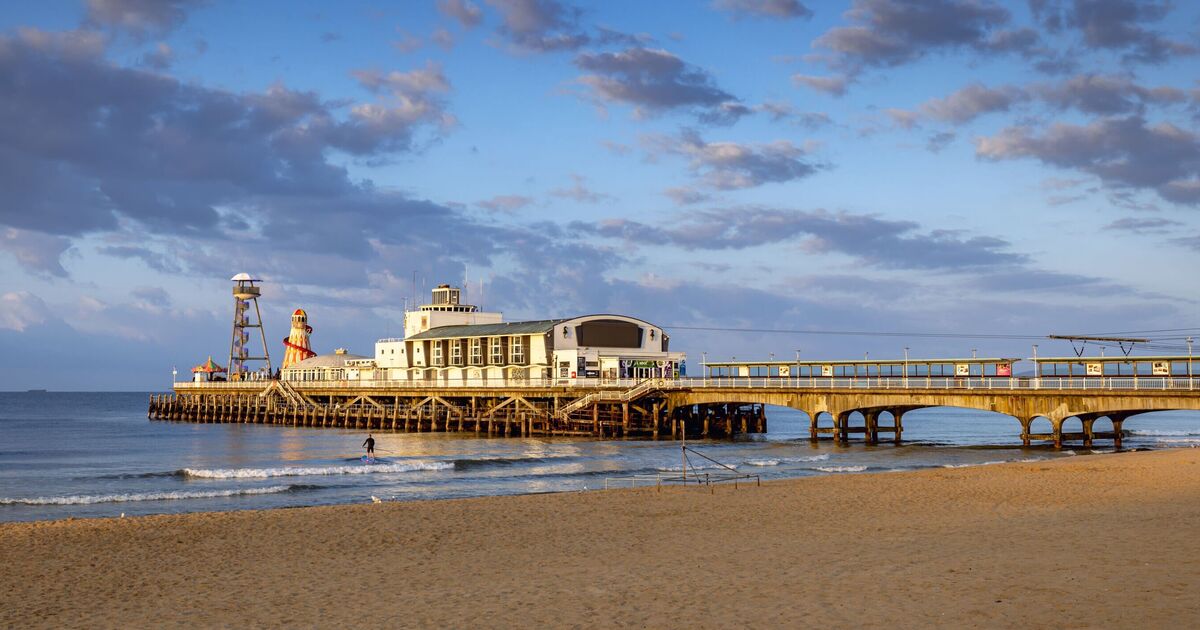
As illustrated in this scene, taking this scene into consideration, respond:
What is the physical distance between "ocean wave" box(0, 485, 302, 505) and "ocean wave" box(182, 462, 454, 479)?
448 cm

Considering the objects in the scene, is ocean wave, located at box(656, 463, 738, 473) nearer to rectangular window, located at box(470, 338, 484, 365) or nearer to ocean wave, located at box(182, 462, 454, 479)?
ocean wave, located at box(182, 462, 454, 479)

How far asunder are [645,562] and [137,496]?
796 inches

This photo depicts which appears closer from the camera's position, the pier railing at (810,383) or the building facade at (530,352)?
the pier railing at (810,383)

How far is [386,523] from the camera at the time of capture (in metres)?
22.8

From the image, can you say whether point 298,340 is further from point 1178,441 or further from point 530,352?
point 1178,441

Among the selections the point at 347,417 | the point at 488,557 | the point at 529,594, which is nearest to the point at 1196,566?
the point at 529,594

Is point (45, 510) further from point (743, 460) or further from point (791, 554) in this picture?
Answer: point (743, 460)

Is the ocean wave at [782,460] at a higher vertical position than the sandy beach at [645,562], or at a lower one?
higher

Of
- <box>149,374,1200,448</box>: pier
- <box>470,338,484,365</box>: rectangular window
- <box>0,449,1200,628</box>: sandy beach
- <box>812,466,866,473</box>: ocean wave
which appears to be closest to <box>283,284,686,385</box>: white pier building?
<box>470,338,484,365</box>: rectangular window

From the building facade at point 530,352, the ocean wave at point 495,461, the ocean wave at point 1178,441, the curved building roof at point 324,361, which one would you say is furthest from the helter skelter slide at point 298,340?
the ocean wave at point 1178,441

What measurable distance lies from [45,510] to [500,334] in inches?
1577

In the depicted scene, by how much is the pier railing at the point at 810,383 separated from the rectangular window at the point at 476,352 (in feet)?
9.56

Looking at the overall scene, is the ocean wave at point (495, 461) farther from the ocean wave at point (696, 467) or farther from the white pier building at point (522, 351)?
the white pier building at point (522, 351)

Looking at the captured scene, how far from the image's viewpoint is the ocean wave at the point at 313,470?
37.4 m
